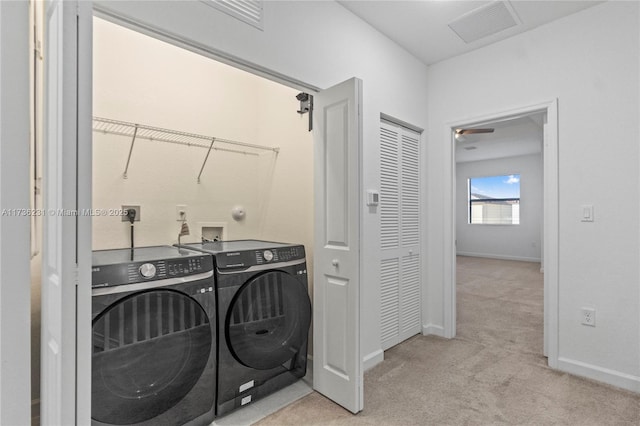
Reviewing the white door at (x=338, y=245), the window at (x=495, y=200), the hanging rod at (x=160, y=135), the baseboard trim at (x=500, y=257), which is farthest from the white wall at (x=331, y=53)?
the baseboard trim at (x=500, y=257)

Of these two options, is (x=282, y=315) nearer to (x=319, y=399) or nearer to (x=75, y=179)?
(x=319, y=399)

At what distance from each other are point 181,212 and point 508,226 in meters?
8.60

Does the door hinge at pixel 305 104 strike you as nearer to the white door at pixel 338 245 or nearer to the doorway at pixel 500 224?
the white door at pixel 338 245

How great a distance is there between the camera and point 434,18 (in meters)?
2.57

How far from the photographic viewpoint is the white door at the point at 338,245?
1.96 metres

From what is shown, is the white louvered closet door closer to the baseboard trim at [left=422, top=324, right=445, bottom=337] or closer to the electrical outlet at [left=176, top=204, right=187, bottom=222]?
the baseboard trim at [left=422, top=324, right=445, bottom=337]

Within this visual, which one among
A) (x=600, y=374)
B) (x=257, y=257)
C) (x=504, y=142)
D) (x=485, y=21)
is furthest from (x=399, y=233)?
(x=504, y=142)

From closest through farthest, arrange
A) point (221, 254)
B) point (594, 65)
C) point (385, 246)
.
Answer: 1. point (221, 254)
2. point (594, 65)
3. point (385, 246)

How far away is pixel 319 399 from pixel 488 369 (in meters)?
1.38

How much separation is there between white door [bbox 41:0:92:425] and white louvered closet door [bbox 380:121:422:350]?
2.20 metres

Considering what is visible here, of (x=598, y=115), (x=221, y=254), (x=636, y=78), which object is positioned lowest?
(x=221, y=254)


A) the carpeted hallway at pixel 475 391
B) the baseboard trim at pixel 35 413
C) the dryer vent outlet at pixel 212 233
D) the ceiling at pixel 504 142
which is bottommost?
the carpeted hallway at pixel 475 391

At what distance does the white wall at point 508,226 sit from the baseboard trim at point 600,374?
6.50 meters

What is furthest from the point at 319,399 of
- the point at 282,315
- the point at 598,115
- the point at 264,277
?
the point at 598,115
